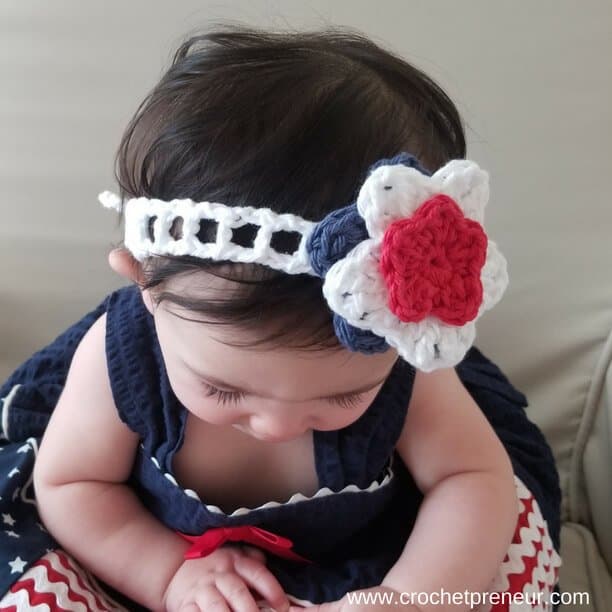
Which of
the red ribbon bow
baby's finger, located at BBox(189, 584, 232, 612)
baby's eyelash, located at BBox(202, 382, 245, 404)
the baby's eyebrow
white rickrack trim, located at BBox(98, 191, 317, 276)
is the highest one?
white rickrack trim, located at BBox(98, 191, 317, 276)

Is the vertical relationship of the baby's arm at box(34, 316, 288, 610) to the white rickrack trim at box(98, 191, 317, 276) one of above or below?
below

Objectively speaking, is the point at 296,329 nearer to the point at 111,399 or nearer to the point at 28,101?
the point at 111,399

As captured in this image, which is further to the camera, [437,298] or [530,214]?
[530,214]

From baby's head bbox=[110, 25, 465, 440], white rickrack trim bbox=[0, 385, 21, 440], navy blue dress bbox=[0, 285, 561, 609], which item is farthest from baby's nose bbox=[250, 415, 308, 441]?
white rickrack trim bbox=[0, 385, 21, 440]

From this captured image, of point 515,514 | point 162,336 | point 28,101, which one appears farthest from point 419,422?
point 28,101

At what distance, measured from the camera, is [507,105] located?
81 centimetres

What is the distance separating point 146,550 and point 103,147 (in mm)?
401

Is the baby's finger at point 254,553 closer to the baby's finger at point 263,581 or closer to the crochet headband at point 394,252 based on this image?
the baby's finger at point 263,581

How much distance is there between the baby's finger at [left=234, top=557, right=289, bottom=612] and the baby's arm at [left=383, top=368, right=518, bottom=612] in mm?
83

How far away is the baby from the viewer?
419mm

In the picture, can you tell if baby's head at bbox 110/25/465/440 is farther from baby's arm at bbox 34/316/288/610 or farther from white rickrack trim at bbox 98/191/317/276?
baby's arm at bbox 34/316/288/610

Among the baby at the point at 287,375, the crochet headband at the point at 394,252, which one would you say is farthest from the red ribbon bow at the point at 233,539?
the crochet headband at the point at 394,252

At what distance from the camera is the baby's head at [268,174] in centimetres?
44

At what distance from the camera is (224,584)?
0.61 metres
